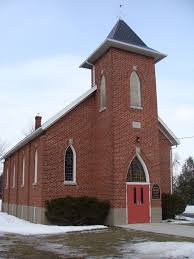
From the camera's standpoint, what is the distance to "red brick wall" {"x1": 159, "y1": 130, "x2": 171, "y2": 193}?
25844 mm

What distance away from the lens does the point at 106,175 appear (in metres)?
22.3

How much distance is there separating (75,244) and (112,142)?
8.56m

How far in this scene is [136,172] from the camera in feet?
74.2

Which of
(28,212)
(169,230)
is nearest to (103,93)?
(28,212)

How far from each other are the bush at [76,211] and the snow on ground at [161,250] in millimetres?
7967

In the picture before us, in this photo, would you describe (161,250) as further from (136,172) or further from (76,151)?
(76,151)

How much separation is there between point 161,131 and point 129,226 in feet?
27.5

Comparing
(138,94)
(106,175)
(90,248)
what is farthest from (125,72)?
(90,248)

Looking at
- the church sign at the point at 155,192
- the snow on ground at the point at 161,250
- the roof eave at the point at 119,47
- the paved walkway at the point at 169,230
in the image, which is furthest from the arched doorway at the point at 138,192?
the snow on ground at the point at 161,250

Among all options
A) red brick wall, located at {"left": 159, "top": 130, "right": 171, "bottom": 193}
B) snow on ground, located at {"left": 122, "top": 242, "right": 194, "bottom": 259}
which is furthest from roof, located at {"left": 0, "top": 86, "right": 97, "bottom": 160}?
snow on ground, located at {"left": 122, "top": 242, "right": 194, "bottom": 259}

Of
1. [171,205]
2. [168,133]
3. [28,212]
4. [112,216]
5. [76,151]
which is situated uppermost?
[168,133]

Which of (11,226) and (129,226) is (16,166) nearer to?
(11,226)

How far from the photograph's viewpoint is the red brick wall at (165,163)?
25.8 metres

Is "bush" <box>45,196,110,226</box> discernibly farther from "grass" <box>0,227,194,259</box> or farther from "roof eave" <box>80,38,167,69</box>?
"roof eave" <box>80,38,167,69</box>
